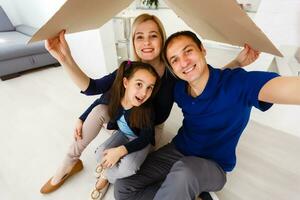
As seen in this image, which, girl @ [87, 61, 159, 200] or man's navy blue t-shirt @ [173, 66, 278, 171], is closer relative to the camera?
man's navy blue t-shirt @ [173, 66, 278, 171]

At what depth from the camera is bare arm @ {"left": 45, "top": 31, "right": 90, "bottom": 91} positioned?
718mm

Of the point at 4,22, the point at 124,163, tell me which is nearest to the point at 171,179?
the point at 124,163

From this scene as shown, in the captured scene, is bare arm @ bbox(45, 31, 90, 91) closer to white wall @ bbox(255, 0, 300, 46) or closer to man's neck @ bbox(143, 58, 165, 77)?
man's neck @ bbox(143, 58, 165, 77)

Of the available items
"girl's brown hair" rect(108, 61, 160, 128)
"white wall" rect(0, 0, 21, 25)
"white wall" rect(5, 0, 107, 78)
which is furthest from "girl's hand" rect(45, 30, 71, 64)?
"white wall" rect(0, 0, 21, 25)

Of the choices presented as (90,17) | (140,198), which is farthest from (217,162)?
(90,17)

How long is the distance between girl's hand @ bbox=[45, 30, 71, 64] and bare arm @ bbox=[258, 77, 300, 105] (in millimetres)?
688

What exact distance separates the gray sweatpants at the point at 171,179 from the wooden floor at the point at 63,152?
20 cm

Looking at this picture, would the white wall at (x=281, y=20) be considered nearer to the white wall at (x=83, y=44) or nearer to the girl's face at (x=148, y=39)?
the girl's face at (x=148, y=39)

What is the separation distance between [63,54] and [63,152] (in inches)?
32.1

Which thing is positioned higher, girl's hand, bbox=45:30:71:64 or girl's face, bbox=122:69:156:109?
girl's hand, bbox=45:30:71:64

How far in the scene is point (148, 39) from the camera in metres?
1.00

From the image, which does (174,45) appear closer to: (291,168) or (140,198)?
(140,198)

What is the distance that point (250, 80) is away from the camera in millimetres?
711

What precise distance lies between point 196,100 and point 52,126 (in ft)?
4.03
